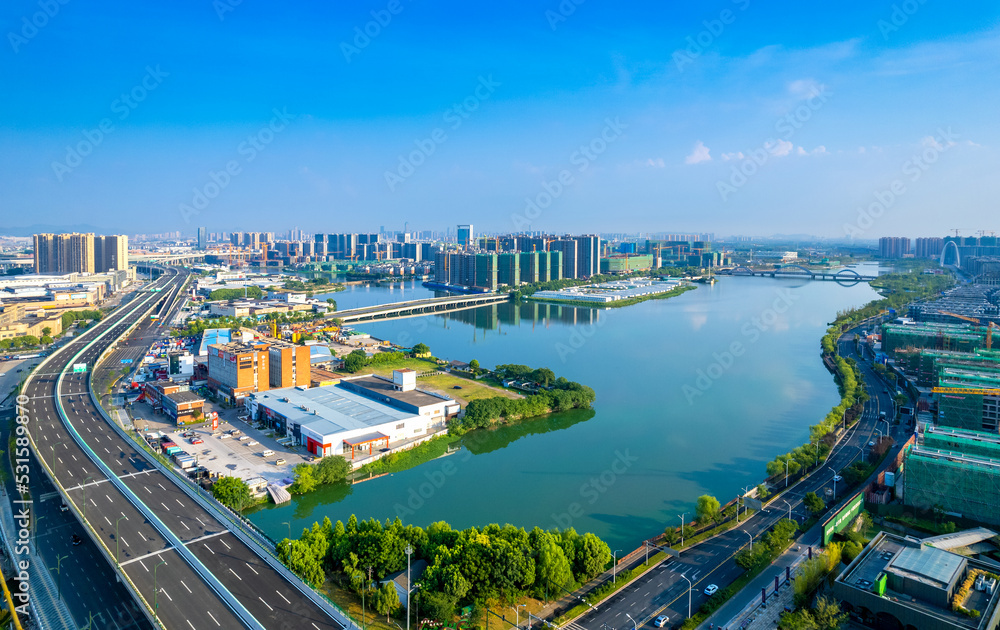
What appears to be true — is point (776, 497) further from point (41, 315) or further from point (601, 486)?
point (41, 315)

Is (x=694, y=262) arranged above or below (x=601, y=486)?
above

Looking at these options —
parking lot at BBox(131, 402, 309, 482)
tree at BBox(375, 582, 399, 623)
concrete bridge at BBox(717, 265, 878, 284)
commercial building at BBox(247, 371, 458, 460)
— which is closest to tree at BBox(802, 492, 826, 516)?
tree at BBox(375, 582, 399, 623)

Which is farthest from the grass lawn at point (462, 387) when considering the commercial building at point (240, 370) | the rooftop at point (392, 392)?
the commercial building at point (240, 370)

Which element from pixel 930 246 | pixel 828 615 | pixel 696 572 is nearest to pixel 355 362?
pixel 696 572

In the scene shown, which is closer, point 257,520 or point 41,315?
point 257,520

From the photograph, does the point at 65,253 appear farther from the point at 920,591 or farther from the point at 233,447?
the point at 920,591

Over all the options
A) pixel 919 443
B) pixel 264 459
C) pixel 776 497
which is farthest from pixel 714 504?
pixel 264 459
